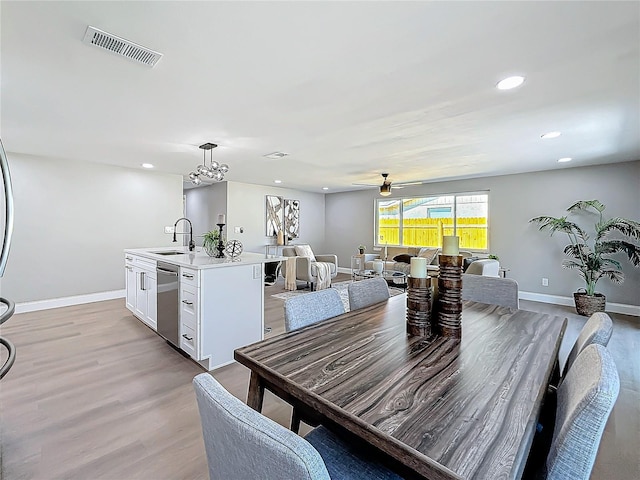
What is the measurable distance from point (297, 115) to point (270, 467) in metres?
2.79

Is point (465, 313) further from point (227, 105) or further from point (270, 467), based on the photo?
point (227, 105)

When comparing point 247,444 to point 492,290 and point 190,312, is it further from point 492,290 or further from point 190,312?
point 190,312

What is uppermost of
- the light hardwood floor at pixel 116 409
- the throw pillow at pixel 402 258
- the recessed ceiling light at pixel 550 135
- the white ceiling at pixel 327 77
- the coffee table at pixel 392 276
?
the recessed ceiling light at pixel 550 135

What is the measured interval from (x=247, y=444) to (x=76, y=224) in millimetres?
5773

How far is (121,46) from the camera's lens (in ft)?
5.85

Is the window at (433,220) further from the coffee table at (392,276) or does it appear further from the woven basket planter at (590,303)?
the woven basket planter at (590,303)

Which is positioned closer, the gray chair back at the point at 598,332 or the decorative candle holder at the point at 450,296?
the gray chair back at the point at 598,332

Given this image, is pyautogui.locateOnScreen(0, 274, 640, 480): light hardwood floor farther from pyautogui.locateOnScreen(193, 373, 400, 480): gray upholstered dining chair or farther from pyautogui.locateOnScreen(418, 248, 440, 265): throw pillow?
pyautogui.locateOnScreen(418, 248, 440, 265): throw pillow

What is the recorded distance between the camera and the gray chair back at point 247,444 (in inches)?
21.4

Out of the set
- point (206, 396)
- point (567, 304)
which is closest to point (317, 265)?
point (567, 304)

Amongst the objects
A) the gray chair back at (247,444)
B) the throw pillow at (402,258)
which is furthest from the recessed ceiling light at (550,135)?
the gray chair back at (247,444)

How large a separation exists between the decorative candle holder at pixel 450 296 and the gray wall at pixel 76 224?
5.68 m

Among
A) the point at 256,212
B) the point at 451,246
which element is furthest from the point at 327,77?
the point at 256,212

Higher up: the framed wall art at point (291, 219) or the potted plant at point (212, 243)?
the framed wall art at point (291, 219)
